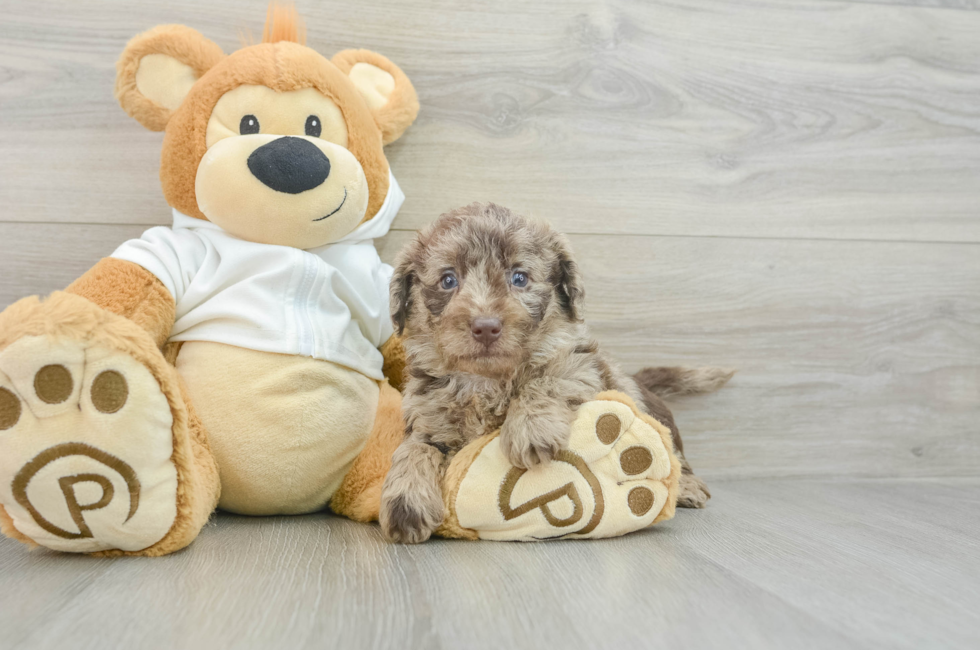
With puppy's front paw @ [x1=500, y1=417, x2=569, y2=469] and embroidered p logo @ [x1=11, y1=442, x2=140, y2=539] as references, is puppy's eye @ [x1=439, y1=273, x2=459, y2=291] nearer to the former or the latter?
puppy's front paw @ [x1=500, y1=417, x2=569, y2=469]

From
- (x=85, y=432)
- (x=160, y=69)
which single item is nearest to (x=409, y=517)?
(x=85, y=432)

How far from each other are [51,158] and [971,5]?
2610 millimetres

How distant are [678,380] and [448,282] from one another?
0.79 meters

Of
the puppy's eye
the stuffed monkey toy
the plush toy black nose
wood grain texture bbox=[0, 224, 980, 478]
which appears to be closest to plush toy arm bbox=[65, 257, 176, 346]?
the stuffed monkey toy

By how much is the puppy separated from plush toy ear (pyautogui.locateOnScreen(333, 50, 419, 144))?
1.32 ft

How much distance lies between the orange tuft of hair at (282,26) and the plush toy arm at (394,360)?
72 cm

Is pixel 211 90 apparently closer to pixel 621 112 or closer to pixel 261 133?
pixel 261 133

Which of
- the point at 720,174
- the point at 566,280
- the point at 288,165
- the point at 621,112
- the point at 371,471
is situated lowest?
the point at 371,471

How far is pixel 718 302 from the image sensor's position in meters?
1.91

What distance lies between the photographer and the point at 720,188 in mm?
1913

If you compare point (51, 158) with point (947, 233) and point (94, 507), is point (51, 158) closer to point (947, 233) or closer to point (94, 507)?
point (94, 507)

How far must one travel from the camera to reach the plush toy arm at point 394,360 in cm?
160

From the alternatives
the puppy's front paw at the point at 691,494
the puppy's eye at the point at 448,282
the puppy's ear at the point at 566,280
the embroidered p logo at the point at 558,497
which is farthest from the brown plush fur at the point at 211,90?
the puppy's front paw at the point at 691,494

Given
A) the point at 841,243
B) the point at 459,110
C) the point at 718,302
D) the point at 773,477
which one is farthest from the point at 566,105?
the point at 773,477
